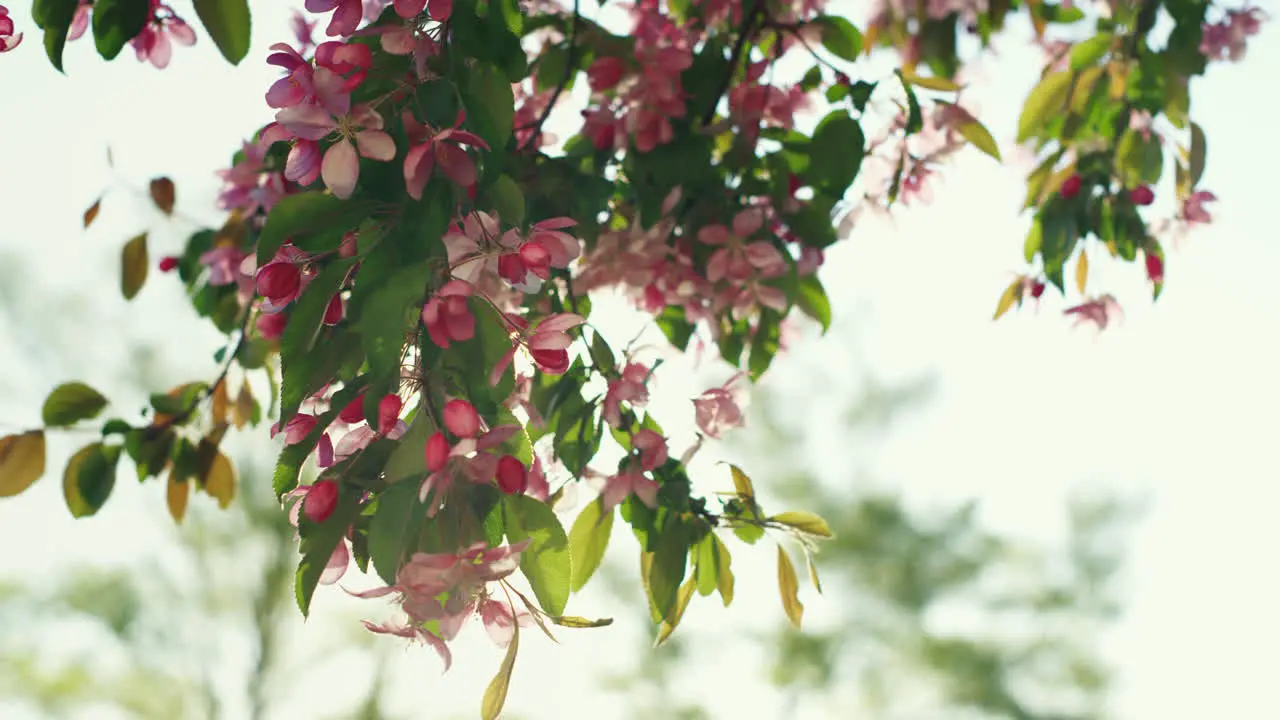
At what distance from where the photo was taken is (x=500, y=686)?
50 cm

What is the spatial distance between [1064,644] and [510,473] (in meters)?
7.47

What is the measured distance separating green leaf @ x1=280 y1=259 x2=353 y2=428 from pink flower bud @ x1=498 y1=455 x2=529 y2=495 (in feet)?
0.38

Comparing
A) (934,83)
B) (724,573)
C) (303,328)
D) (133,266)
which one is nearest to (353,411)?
→ (303,328)

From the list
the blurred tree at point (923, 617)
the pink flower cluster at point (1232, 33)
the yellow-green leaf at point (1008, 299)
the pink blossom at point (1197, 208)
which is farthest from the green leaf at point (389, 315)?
the blurred tree at point (923, 617)

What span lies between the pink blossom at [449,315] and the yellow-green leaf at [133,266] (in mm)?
913

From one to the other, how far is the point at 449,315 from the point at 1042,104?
1.06 metres

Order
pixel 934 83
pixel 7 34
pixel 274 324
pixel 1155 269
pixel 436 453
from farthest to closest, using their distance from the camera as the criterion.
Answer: pixel 1155 269
pixel 934 83
pixel 274 324
pixel 7 34
pixel 436 453

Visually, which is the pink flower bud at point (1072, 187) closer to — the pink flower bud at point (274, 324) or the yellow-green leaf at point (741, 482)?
the yellow-green leaf at point (741, 482)

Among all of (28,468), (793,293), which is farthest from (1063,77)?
(28,468)

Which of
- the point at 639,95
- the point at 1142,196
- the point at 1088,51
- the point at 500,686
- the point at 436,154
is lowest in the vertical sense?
the point at 500,686

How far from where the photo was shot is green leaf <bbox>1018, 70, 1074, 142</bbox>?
1.34 m

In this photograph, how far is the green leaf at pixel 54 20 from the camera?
0.67m

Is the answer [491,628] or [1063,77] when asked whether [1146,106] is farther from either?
A: [491,628]

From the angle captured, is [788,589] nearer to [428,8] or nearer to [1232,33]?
[428,8]
